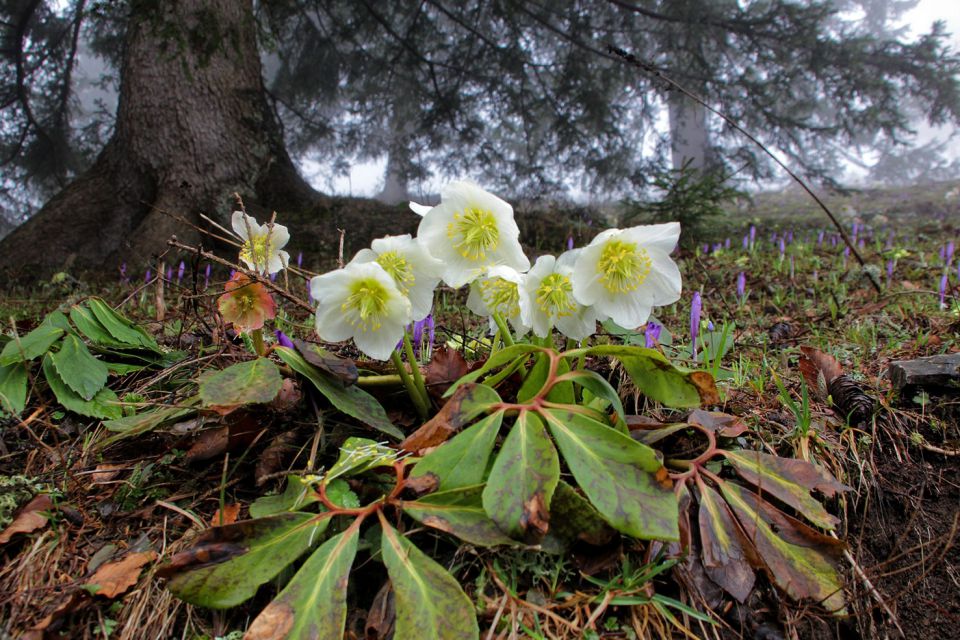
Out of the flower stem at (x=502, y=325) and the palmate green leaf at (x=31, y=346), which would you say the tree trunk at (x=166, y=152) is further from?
the flower stem at (x=502, y=325)

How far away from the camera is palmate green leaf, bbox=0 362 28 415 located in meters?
1.38

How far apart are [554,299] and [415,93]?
635 cm

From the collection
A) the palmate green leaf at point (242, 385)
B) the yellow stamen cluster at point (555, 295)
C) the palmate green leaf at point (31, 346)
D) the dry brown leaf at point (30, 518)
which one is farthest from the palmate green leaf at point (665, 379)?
the palmate green leaf at point (31, 346)

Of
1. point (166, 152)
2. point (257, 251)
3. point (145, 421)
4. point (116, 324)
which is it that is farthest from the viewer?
point (166, 152)

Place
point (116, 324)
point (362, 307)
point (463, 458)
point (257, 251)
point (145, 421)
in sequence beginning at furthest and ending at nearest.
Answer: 1. point (116, 324)
2. point (257, 251)
3. point (145, 421)
4. point (362, 307)
5. point (463, 458)

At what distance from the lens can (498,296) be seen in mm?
1203

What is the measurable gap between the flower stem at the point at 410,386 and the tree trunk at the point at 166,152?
12.0 feet

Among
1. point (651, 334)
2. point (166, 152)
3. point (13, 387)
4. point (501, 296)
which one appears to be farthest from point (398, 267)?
point (166, 152)

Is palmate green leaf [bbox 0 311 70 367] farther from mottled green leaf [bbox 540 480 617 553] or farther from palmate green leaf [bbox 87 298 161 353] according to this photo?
mottled green leaf [bbox 540 480 617 553]

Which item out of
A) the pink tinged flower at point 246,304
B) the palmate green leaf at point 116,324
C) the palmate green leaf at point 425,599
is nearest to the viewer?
the palmate green leaf at point 425,599

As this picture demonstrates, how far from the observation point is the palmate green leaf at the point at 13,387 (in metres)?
1.38

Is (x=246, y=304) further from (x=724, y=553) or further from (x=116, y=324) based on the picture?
(x=724, y=553)

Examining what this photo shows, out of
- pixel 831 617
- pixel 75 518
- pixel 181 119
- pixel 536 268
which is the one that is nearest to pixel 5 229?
pixel 181 119

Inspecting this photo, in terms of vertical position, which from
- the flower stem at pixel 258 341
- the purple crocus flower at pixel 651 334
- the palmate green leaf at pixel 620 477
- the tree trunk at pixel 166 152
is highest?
the tree trunk at pixel 166 152
